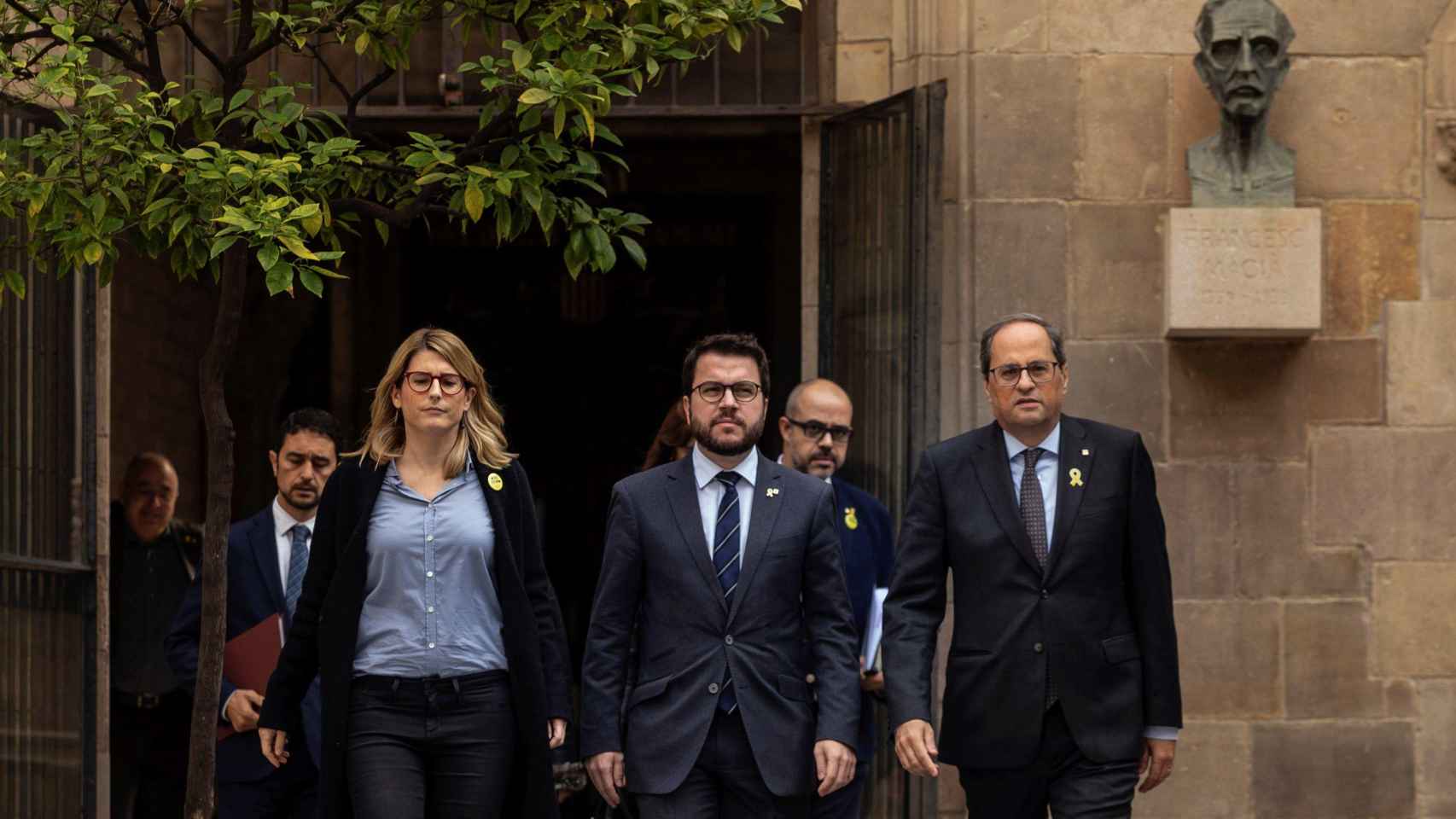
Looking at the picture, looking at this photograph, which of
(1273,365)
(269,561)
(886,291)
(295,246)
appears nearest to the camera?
(295,246)

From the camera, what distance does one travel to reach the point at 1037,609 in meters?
6.91

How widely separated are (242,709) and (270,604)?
1.40 feet

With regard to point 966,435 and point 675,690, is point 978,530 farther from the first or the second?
point 675,690

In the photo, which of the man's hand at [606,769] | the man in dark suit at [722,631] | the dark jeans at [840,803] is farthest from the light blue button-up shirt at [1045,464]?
the man's hand at [606,769]

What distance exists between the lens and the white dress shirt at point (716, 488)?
702 centimetres

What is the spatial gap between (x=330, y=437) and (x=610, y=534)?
7.03 feet

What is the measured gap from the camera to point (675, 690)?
6.85 m

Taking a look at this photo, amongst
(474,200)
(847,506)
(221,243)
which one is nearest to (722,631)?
(474,200)

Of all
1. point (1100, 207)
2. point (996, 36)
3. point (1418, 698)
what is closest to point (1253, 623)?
point (1418, 698)

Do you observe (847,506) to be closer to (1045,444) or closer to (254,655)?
(1045,444)

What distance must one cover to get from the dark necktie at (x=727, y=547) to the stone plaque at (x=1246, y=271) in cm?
399

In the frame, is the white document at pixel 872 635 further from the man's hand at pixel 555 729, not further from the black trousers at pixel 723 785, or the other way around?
the man's hand at pixel 555 729

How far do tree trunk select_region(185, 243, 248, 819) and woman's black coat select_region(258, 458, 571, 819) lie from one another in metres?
0.76

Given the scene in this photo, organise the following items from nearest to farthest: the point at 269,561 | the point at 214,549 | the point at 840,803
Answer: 1. the point at 840,803
2. the point at 214,549
3. the point at 269,561
